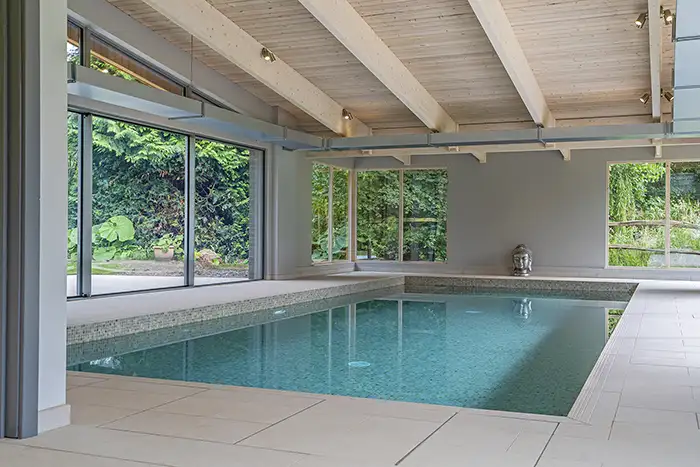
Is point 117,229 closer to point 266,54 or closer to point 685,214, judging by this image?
point 266,54

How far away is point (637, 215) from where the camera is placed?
482 inches

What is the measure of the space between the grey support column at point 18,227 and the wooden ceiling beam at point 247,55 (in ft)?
14.8

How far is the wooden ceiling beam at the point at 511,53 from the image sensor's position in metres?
6.88

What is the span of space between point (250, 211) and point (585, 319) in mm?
5410

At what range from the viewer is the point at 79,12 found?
7.29m

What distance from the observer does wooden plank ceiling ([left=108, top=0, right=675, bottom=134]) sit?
7.63 meters

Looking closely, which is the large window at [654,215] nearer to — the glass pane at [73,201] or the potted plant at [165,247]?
the potted plant at [165,247]

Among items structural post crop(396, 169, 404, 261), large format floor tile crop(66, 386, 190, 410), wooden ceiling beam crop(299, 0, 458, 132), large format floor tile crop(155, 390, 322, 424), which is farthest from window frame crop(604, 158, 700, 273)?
large format floor tile crop(66, 386, 190, 410)

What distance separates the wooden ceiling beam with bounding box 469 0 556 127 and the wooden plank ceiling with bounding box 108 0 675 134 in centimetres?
12

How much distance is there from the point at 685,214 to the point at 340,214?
6.34m

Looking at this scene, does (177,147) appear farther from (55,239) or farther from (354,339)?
(55,239)

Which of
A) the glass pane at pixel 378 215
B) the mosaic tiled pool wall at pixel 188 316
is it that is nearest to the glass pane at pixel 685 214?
the glass pane at pixel 378 215

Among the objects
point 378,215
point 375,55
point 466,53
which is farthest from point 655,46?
point 378,215

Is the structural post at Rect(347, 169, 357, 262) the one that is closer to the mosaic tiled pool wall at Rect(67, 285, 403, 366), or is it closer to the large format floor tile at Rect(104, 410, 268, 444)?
the mosaic tiled pool wall at Rect(67, 285, 403, 366)
